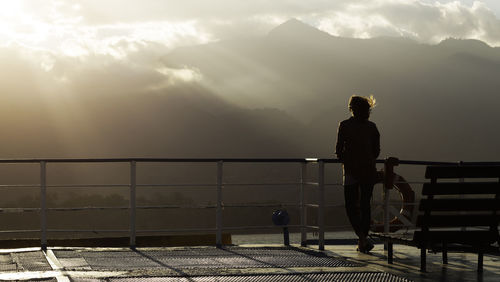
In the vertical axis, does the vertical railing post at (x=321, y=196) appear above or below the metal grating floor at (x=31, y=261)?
above

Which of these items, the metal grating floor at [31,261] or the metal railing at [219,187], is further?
the metal railing at [219,187]

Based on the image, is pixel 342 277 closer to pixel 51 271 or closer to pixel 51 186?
pixel 51 271

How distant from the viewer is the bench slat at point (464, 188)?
679 centimetres

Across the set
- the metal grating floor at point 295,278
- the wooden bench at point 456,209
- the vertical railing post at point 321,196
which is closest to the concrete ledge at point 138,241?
the vertical railing post at point 321,196

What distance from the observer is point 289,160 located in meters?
9.84

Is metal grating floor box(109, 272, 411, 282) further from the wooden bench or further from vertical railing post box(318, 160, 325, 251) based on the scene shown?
vertical railing post box(318, 160, 325, 251)

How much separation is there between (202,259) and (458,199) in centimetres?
244

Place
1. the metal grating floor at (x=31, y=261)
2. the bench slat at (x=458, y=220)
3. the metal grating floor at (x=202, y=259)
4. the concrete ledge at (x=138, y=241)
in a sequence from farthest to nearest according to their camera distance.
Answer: the concrete ledge at (x=138, y=241)
the metal grating floor at (x=202, y=259)
the metal grating floor at (x=31, y=261)
the bench slat at (x=458, y=220)

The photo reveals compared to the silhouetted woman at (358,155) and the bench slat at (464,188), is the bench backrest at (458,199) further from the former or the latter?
the silhouetted woman at (358,155)

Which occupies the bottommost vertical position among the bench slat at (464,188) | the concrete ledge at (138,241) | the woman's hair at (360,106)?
the concrete ledge at (138,241)

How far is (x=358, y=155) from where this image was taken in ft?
27.7

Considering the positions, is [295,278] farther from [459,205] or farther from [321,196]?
[321,196]

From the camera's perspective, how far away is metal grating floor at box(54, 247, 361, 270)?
7452mm

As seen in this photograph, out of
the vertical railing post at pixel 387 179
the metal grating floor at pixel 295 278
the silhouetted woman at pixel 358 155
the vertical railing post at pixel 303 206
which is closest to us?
the metal grating floor at pixel 295 278
